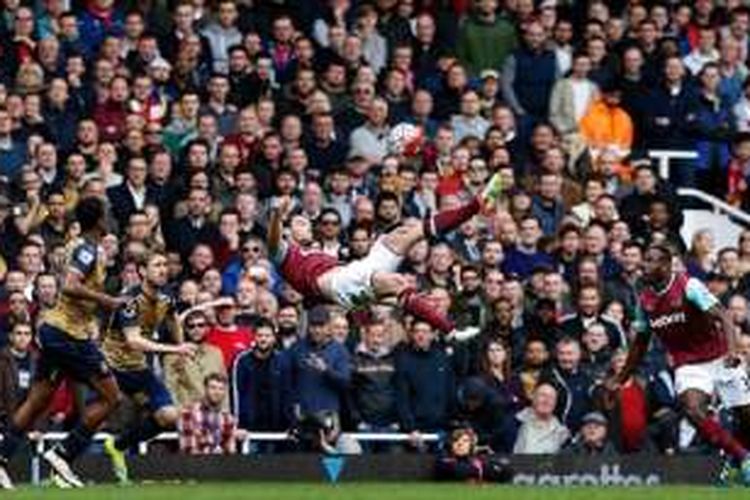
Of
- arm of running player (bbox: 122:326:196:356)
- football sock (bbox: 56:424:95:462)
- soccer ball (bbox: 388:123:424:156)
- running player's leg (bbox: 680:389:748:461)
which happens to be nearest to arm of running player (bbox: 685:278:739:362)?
running player's leg (bbox: 680:389:748:461)

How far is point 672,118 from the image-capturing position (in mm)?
30594

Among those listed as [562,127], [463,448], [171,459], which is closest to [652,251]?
[463,448]

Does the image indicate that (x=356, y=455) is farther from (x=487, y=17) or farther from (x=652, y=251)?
(x=487, y=17)

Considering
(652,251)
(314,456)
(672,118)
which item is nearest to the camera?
(652,251)

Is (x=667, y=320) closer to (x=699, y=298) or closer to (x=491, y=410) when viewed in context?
(x=699, y=298)

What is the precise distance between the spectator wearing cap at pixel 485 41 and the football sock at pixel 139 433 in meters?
8.44

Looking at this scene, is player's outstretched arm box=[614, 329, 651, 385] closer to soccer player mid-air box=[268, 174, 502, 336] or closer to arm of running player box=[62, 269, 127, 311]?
soccer player mid-air box=[268, 174, 502, 336]

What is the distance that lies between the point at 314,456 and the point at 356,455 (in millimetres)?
369

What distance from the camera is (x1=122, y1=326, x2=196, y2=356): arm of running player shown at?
890 inches

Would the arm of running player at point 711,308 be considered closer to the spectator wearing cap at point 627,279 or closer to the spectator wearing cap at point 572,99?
the spectator wearing cap at point 627,279

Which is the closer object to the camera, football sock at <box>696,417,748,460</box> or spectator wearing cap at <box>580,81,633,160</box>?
football sock at <box>696,417,748,460</box>

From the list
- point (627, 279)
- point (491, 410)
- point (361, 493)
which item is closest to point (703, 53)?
point (627, 279)

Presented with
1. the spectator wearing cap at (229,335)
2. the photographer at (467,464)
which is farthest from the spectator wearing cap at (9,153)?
the photographer at (467,464)

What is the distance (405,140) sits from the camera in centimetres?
2777
